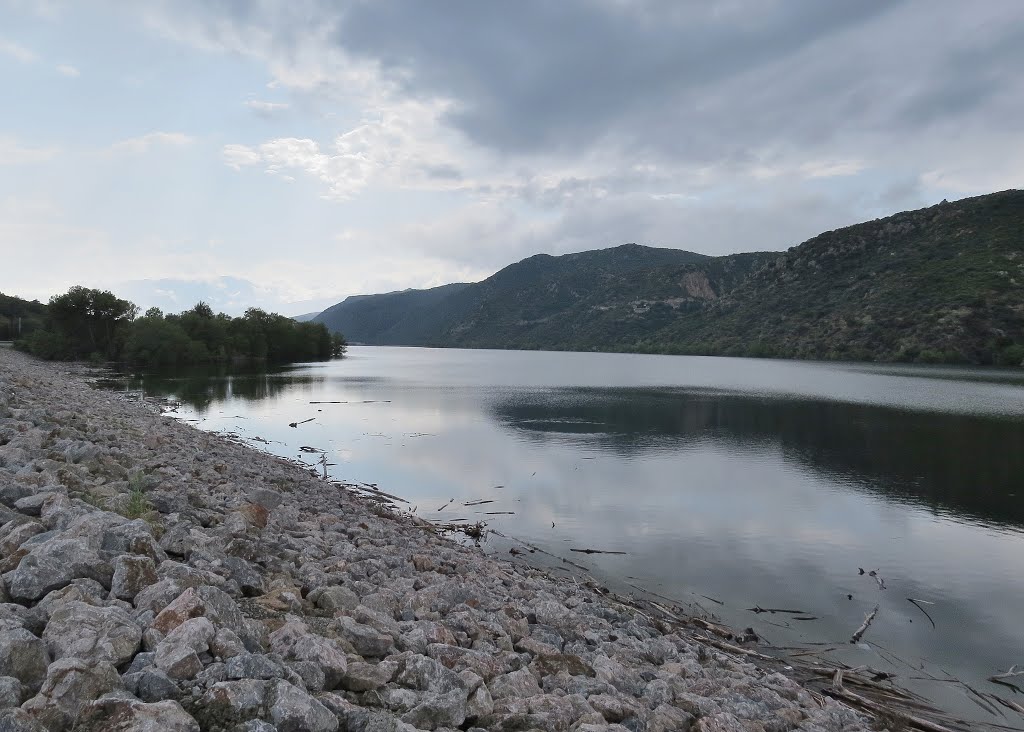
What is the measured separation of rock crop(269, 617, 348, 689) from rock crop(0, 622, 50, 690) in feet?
5.09

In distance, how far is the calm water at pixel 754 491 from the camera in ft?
40.7

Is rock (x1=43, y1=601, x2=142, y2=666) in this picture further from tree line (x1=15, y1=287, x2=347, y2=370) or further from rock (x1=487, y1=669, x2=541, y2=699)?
tree line (x1=15, y1=287, x2=347, y2=370)

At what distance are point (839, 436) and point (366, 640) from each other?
37.6 m

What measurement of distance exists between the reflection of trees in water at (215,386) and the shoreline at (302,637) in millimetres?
36524

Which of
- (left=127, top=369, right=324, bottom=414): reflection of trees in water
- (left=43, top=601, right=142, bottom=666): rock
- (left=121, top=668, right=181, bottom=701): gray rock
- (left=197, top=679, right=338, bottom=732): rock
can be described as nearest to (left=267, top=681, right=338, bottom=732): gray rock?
(left=197, top=679, right=338, bottom=732): rock

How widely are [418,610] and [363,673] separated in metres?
2.42

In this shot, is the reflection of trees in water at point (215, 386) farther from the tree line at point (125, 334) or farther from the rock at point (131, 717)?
the rock at point (131, 717)

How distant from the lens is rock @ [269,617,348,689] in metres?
4.70

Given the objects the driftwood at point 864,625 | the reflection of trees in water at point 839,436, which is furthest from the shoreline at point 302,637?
the reflection of trees in water at point 839,436

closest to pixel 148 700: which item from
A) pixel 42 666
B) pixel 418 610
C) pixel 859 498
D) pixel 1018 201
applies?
pixel 42 666

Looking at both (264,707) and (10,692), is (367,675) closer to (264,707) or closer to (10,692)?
(264,707)

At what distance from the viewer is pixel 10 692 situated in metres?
3.36

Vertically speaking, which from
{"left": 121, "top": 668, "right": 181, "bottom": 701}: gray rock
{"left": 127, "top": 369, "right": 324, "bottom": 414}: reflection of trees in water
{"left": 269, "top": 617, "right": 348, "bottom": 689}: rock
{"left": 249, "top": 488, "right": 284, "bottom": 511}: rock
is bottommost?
{"left": 127, "top": 369, "right": 324, "bottom": 414}: reflection of trees in water

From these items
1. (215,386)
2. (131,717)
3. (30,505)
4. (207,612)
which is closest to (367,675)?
(207,612)
